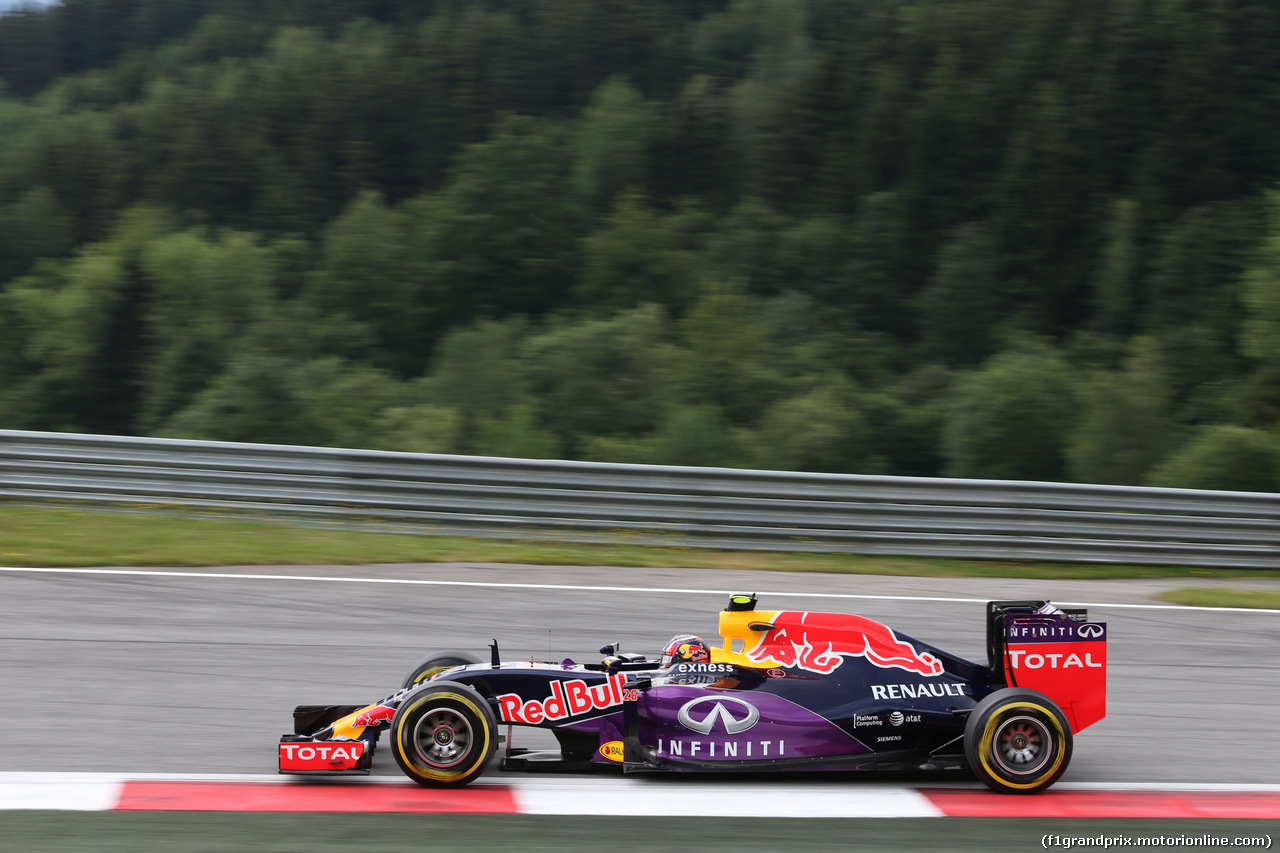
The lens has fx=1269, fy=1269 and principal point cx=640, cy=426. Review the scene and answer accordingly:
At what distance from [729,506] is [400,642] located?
4123 mm

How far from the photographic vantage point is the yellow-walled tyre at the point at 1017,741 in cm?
570

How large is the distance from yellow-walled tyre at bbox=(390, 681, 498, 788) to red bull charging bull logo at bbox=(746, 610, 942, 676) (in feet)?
4.16

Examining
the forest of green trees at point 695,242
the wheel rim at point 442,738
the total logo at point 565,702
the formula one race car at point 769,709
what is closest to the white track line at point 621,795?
the formula one race car at point 769,709

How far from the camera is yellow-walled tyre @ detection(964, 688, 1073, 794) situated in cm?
570

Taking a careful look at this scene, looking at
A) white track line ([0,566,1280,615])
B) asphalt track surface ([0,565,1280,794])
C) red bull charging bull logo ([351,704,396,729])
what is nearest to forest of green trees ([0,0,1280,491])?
white track line ([0,566,1280,615])

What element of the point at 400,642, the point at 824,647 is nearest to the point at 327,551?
the point at 400,642

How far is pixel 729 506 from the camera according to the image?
37.6 ft

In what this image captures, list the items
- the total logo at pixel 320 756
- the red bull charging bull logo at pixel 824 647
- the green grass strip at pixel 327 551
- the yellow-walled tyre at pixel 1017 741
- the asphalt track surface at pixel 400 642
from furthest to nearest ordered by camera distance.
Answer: the green grass strip at pixel 327 551
the asphalt track surface at pixel 400 642
the red bull charging bull logo at pixel 824 647
the yellow-walled tyre at pixel 1017 741
the total logo at pixel 320 756

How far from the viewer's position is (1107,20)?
124ft

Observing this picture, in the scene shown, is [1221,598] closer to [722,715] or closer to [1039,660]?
[1039,660]

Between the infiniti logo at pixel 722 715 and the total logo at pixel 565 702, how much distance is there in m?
0.25

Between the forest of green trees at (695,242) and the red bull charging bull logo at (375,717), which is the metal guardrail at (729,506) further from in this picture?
the red bull charging bull logo at (375,717)

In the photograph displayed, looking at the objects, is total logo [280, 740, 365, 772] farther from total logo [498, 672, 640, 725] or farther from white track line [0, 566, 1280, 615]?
white track line [0, 566, 1280, 615]

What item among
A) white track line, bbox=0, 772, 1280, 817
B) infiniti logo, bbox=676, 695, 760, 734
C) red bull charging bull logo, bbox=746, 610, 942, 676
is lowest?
white track line, bbox=0, 772, 1280, 817
